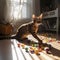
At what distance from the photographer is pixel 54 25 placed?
265 cm

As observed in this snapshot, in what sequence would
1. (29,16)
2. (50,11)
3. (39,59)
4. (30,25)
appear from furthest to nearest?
(50,11) → (29,16) → (30,25) → (39,59)

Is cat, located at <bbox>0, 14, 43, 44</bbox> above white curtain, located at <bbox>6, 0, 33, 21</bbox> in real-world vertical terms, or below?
below

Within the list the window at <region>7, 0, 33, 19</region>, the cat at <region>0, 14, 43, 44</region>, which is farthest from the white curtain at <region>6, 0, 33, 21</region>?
the cat at <region>0, 14, 43, 44</region>

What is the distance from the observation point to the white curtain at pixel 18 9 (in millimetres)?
2410

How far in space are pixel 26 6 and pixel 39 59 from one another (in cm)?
157

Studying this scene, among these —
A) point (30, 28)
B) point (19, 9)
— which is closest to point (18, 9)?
point (19, 9)

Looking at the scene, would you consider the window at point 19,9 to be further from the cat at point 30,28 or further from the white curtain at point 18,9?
the cat at point 30,28

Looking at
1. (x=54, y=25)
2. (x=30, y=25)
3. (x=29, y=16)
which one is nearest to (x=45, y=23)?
(x=54, y=25)

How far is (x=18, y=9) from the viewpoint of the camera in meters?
2.48

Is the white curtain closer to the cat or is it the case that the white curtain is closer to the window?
the window

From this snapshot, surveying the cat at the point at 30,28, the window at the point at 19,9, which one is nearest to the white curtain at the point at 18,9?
the window at the point at 19,9

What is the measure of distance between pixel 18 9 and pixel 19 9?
23mm

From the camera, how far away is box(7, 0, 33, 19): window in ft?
7.91

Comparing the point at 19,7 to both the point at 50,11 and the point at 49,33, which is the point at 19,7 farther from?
the point at 49,33
